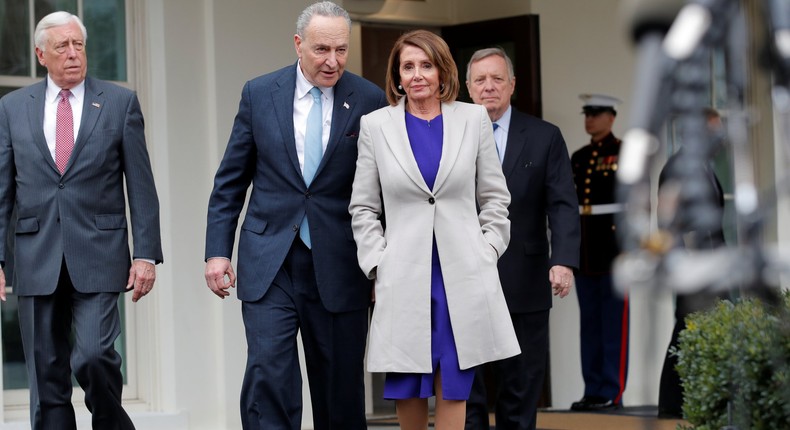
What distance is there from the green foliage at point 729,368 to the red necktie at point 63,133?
8.48 feet

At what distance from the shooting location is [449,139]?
5.38 metres

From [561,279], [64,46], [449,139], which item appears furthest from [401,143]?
[64,46]

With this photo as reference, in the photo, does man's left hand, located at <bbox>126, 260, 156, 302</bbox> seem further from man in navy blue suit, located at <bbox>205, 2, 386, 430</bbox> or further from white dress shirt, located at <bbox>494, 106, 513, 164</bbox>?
white dress shirt, located at <bbox>494, 106, 513, 164</bbox>

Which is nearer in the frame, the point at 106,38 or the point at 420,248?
the point at 420,248

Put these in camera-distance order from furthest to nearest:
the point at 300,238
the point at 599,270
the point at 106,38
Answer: the point at 599,270 → the point at 106,38 → the point at 300,238

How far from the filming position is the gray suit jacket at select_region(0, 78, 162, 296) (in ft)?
19.1

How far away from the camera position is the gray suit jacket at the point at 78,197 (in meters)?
5.83

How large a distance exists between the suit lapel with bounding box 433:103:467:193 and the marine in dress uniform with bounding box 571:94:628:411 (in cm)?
420

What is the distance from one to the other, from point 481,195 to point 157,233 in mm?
1423

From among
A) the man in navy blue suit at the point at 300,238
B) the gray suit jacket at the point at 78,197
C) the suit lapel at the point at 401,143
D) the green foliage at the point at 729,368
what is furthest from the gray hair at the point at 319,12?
the green foliage at the point at 729,368

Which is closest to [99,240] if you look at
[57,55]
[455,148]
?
[57,55]

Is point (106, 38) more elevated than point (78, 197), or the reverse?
point (106, 38)

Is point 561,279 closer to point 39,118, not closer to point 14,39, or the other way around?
point 39,118

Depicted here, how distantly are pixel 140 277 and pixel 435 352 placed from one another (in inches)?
54.0
